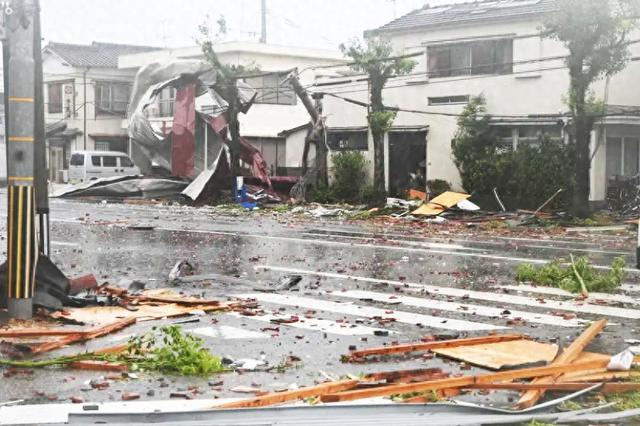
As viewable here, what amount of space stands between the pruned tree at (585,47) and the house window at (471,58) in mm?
5631

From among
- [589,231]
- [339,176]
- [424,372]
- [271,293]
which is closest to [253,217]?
[339,176]

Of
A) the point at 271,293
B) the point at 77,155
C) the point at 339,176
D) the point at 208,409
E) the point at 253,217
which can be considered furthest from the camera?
the point at 77,155

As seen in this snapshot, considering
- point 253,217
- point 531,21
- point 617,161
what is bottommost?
point 253,217

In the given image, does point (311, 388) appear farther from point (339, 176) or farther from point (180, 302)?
point (339, 176)

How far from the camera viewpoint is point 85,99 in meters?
55.9

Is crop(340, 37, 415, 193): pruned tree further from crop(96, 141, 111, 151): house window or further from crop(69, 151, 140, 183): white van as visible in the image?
crop(96, 141, 111, 151): house window

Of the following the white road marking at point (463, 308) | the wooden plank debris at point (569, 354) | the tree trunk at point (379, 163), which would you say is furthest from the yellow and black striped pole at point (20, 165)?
the tree trunk at point (379, 163)

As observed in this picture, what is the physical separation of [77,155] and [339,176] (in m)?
16.6

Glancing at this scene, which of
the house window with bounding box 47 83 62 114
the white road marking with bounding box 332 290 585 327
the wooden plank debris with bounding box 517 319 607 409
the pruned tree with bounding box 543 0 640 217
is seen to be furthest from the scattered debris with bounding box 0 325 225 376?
the house window with bounding box 47 83 62 114

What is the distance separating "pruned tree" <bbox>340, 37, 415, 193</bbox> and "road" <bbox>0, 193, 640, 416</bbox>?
7442 mm

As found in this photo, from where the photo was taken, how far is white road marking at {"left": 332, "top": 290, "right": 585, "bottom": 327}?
419 inches

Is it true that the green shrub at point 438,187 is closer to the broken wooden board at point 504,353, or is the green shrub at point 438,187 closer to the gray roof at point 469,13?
the gray roof at point 469,13

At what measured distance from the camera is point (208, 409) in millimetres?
6438

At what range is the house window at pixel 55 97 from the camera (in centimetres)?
5803
